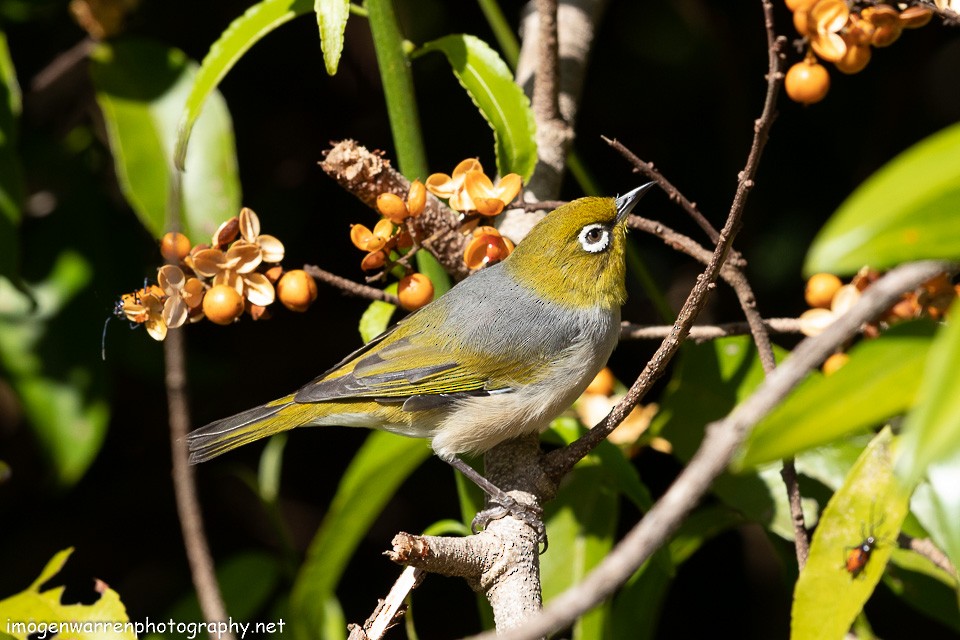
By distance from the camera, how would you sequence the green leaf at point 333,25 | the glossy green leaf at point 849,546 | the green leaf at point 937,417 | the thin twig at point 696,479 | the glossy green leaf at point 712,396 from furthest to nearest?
the glossy green leaf at point 712,396 → the green leaf at point 333,25 → the glossy green leaf at point 849,546 → the thin twig at point 696,479 → the green leaf at point 937,417

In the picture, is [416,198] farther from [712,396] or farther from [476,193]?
[712,396]

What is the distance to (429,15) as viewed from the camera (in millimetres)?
3953

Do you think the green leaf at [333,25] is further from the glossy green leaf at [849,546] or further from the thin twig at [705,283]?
the glossy green leaf at [849,546]

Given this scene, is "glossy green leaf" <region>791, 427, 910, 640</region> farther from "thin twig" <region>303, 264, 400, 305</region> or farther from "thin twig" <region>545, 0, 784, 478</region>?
"thin twig" <region>303, 264, 400, 305</region>

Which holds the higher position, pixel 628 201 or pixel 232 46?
pixel 232 46

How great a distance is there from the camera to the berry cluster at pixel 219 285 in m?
2.14

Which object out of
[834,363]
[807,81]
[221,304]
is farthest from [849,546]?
[221,304]

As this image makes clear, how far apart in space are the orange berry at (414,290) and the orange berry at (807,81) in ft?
3.29

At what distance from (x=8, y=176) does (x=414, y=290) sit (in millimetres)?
1272

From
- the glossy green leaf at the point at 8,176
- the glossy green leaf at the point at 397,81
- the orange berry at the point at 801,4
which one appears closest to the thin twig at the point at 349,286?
the glossy green leaf at the point at 397,81

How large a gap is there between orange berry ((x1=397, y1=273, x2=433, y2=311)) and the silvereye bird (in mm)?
362

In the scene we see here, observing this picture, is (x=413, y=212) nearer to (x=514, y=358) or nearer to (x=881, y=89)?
(x=514, y=358)

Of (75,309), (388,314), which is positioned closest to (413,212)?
(388,314)

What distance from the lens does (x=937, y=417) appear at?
0.76 m
